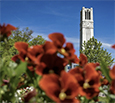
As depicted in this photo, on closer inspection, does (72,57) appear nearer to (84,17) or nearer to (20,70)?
(20,70)

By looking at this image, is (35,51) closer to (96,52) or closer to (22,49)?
(22,49)

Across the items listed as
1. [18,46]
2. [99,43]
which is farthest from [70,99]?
[99,43]

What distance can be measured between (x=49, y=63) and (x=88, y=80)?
25 cm

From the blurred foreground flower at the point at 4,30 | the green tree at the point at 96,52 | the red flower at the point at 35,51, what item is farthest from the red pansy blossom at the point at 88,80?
the green tree at the point at 96,52

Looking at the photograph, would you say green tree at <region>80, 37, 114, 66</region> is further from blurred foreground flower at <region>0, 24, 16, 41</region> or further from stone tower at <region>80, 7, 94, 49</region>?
stone tower at <region>80, 7, 94, 49</region>

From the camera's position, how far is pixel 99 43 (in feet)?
74.3

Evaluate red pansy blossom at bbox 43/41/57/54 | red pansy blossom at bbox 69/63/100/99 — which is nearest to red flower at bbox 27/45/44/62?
red pansy blossom at bbox 43/41/57/54

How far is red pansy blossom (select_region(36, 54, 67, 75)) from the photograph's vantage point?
92cm

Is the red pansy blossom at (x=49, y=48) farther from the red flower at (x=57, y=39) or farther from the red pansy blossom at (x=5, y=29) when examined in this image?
the red pansy blossom at (x=5, y=29)

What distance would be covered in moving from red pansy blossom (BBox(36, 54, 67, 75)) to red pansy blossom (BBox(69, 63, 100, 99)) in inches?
3.2

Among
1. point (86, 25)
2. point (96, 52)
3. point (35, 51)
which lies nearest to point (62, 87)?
point (35, 51)

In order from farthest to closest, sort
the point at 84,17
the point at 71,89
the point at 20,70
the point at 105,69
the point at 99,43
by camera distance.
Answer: the point at 84,17 → the point at 99,43 → the point at 105,69 → the point at 20,70 → the point at 71,89

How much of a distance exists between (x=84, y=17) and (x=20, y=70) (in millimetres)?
53528

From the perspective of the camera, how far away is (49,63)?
3.14 ft
